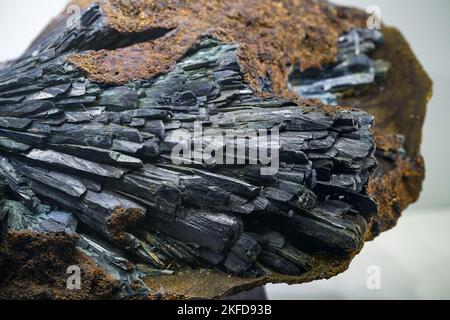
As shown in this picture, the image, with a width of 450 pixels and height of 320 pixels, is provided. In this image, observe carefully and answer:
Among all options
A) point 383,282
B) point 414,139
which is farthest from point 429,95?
point 383,282

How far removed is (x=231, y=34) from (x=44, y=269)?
447cm

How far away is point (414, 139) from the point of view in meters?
8.36

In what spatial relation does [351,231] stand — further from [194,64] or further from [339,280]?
[339,280]

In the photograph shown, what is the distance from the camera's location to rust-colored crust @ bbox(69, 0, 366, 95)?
646cm

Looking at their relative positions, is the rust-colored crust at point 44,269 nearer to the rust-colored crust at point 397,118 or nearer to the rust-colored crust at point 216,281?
the rust-colored crust at point 216,281

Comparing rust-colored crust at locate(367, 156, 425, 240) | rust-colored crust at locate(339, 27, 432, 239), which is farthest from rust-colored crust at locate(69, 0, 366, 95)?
rust-colored crust at locate(367, 156, 425, 240)

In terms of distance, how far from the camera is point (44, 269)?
5.16m

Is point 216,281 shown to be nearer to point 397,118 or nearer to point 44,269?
point 44,269

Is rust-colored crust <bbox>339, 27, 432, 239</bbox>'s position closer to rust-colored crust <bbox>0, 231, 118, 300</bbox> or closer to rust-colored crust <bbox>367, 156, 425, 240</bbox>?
rust-colored crust <bbox>367, 156, 425, 240</bbox>

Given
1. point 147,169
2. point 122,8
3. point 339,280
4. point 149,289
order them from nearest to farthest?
point 149,289 < point 147,169 < point 122,8 < point 339,280

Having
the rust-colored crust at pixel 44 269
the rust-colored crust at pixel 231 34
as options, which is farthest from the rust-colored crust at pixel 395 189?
the rust-colored crust at pixel 44 269

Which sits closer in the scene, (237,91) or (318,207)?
(318,207)

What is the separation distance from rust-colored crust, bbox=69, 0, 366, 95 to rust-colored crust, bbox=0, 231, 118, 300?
228cm
